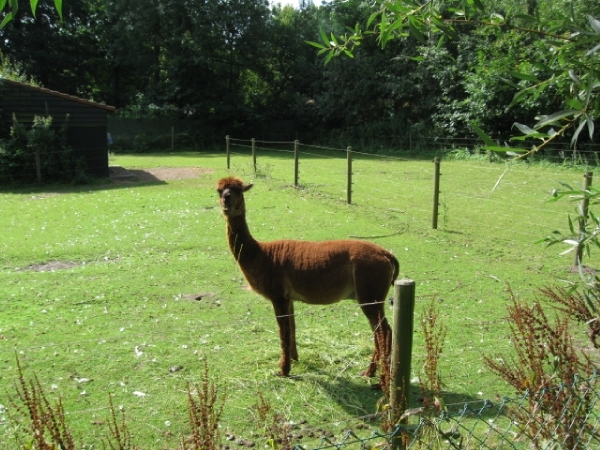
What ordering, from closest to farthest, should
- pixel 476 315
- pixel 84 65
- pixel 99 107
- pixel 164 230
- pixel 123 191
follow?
pixel 476 315 < pixel 164 230 < pixel 123 191 < pixel 99 107 < pixel 84 65

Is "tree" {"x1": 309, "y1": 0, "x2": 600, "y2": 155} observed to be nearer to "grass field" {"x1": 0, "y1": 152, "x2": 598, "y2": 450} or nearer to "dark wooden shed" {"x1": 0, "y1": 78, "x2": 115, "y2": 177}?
"grass field" {"x1": 0, "y1": 152, "x2": 598, "y2": 450}

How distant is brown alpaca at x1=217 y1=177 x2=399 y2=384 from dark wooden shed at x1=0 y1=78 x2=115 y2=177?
15681 millimetres

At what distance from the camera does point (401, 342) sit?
124 inches

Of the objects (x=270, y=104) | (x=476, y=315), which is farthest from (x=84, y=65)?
(x=476, y=315)

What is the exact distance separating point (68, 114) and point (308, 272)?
16875mm

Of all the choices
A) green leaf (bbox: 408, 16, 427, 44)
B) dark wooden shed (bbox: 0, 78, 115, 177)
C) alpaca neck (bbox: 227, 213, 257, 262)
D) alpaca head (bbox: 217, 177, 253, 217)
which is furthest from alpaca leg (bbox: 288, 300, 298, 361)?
dark wooden shed (bbox: 0, 78, 115, 177)

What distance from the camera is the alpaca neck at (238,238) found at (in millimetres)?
5527

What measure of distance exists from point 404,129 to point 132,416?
101 feet

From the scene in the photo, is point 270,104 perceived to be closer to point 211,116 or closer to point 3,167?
point 211,116

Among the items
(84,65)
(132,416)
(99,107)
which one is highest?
(84,65)

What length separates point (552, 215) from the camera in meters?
A: 13.2

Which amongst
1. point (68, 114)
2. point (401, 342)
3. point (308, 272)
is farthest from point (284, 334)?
point (68, 114)

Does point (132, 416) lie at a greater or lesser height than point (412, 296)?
lesser

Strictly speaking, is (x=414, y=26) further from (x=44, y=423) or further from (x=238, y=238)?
(x=238, y=238)
